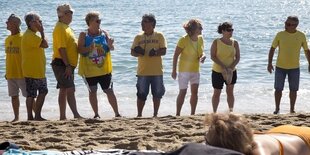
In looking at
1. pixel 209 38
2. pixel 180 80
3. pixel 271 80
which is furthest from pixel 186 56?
pixel 209 38

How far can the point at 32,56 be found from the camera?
8.40m

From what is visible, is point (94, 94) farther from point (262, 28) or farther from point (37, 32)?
point (262, 28)

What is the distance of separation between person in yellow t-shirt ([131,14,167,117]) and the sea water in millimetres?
2129

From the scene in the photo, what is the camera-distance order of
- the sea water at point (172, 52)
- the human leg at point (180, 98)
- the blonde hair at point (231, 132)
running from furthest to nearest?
the sea water at point (172, 52)
the human leg at point (180, 98)
the blonde hair at point (231, 132)

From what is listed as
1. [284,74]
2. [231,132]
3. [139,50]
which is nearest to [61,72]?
[139,50]

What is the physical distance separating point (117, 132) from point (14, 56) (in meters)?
2.26

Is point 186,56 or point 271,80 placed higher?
point 186,56

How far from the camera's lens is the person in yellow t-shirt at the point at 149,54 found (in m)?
8.65

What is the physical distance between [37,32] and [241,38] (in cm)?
1395

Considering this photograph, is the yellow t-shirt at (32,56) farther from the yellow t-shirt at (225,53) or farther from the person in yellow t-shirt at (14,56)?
the yellow t-shirt at (225,53)

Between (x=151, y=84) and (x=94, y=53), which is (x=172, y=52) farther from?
(x=94, y=53)

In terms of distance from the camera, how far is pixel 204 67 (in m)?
15.5

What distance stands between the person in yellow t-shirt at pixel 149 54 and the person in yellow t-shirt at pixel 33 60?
1287 mm

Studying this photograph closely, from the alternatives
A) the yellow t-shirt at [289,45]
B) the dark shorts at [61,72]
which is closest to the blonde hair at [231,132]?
the dark shorts at [61,72]
